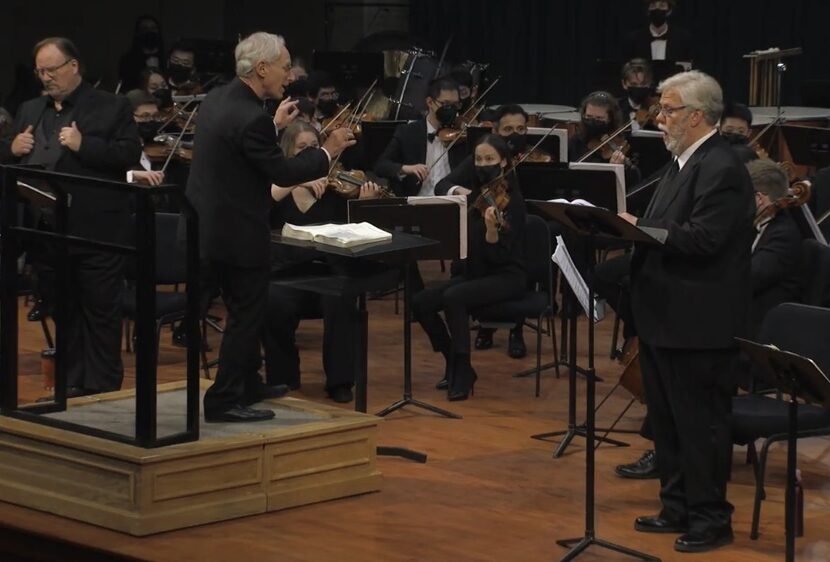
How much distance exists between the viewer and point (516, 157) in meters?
8.25

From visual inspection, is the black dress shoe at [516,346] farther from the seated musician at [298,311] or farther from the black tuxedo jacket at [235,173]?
the black tuxedo jacket at [235,173]

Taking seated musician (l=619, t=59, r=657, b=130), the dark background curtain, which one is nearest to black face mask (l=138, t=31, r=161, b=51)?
the dark background curtain

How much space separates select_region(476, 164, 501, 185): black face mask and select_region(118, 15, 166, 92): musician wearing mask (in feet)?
19.9

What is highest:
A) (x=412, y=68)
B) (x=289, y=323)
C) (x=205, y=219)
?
(x=412, y=68)

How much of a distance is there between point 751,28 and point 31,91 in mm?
6070

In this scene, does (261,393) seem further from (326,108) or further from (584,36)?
(584,36)

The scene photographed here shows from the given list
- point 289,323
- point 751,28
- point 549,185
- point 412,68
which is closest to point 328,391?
point 289,323

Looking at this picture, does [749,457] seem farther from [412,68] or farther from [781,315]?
[412,68]

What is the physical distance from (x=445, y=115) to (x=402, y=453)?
3224 millimetres

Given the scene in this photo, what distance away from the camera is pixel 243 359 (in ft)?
17.5

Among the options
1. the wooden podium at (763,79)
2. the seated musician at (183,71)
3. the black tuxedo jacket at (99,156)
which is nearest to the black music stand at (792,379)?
the black tuxedo jacket at (99,156)

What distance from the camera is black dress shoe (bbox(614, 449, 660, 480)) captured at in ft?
18.9

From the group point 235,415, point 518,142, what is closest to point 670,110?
point 235,415

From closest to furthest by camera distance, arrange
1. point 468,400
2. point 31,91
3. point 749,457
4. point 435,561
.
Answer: point 435,561, point 749,457, point 468,400, point 31,91
